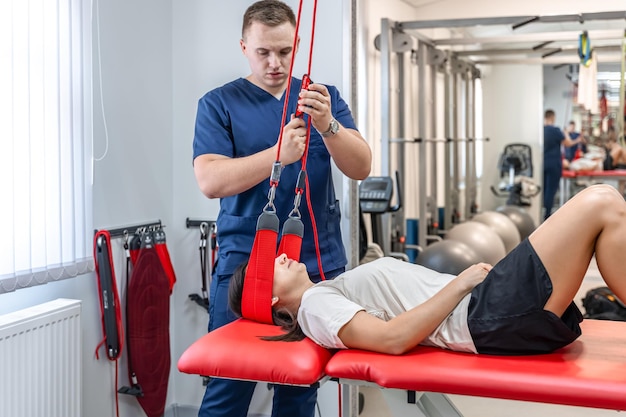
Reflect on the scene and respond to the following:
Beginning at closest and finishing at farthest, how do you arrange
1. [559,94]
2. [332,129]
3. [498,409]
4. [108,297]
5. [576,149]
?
[332,129], [108,297], [498,409], [576,149], [559,94]

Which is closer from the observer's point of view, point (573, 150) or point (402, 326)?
point (402, 326)

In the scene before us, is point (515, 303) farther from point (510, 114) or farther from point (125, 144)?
point (510, 114)

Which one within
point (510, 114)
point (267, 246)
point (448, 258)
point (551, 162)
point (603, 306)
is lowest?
point (603, 306)

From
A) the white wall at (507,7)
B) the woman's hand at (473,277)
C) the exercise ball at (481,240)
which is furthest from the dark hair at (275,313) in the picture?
the white wall at (507,7)

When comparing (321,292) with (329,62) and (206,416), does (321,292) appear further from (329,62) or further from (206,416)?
(329,62)

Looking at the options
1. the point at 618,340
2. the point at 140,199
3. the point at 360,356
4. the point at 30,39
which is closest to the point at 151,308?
the point at 140,199

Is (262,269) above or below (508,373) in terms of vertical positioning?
above

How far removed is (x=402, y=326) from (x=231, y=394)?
695 millimetres

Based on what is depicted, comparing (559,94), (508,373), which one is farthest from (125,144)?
(559,94)

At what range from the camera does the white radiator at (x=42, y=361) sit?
2141 mm

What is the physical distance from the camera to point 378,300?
199 cm

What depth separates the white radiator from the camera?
214 centimetres

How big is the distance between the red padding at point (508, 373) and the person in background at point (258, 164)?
0.61 metres

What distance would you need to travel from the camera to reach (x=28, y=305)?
2.38 m
